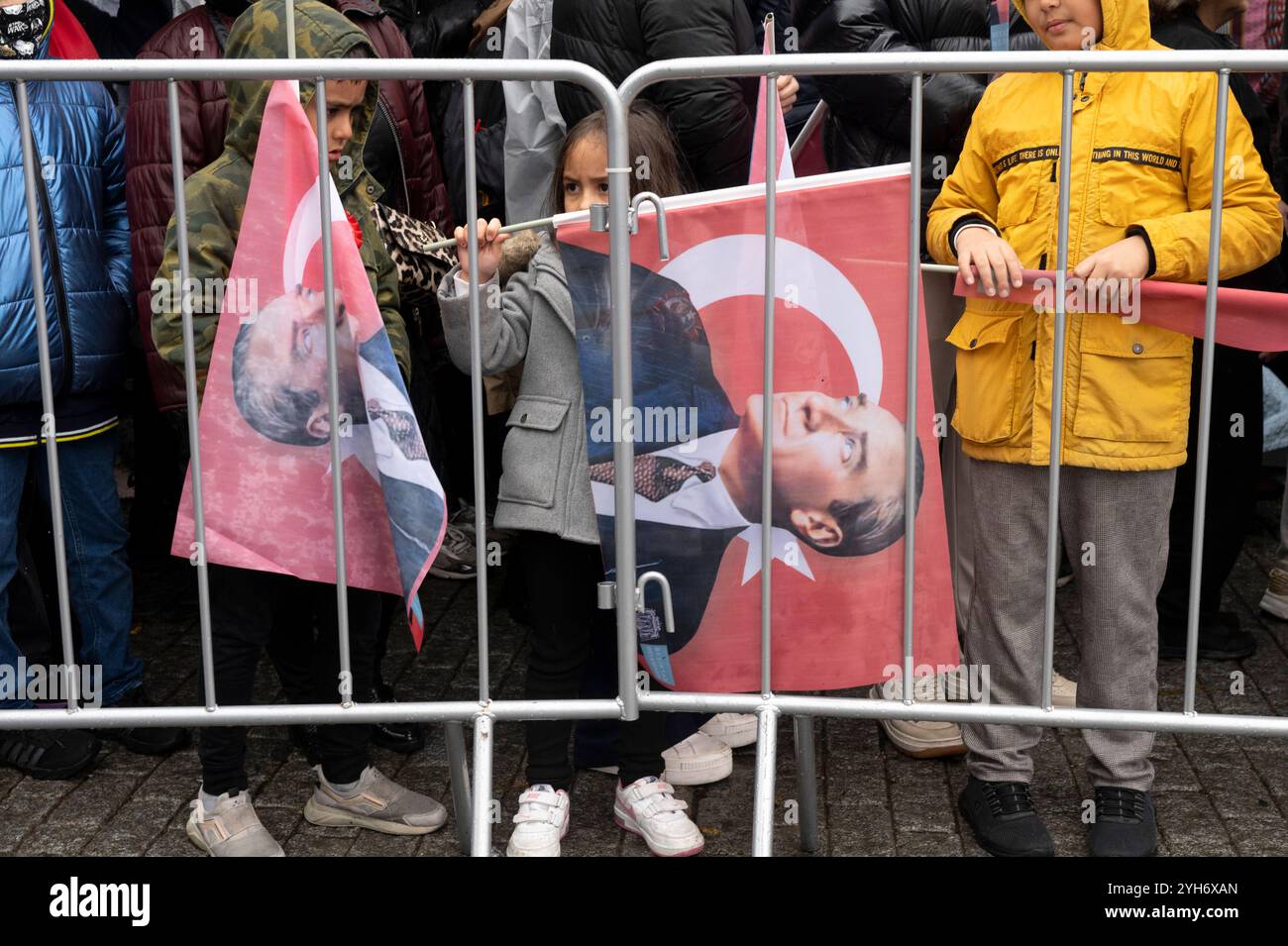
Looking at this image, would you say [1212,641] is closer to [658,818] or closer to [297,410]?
[658,818]

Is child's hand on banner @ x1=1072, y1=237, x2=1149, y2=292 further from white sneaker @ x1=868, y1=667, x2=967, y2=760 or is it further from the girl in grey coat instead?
white sneaker @ x1=868, y1=667, x2=967, y2=760

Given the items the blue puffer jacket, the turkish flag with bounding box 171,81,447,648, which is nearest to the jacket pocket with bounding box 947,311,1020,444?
the turkish flag with bounding box 171,81,447,648

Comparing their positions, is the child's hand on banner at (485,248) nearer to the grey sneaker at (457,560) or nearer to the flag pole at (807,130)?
the flag pole at (807,130)

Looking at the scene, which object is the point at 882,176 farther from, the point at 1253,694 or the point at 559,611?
the point at 1253,694

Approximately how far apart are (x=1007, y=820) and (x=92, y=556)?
270 centimetres

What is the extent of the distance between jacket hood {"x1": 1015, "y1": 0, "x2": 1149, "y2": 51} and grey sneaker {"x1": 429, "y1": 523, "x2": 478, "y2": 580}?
10.5ft

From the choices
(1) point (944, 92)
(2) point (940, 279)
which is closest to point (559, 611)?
(2) point (940, 279)

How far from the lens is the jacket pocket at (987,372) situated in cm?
386

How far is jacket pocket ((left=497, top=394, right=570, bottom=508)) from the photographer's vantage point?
389cm

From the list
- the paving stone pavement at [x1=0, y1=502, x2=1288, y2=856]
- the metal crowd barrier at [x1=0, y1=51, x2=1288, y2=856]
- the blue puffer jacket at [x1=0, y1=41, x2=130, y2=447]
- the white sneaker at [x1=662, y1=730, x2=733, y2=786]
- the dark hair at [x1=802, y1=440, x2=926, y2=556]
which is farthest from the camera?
the white sneaker at [x1=662, y1=730, x2=733, y2=786]

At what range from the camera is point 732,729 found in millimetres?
4703

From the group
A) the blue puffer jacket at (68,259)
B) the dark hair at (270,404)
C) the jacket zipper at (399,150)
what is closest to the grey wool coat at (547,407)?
the dark hair at (270,404)

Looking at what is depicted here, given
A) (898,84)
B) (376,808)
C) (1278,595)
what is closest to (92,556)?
(376,808)

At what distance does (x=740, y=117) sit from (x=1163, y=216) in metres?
1.45
